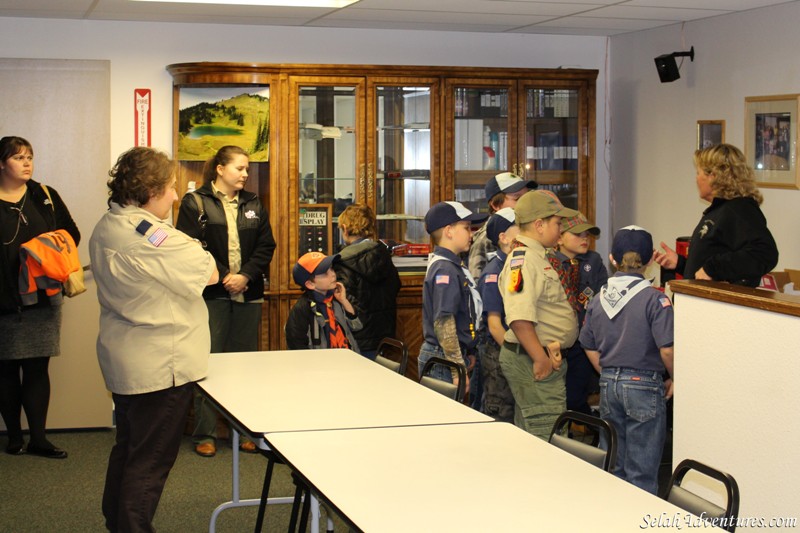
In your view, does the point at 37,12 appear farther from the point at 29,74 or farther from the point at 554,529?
the point at 554,529

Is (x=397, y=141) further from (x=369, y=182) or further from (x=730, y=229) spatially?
(x=730, y=229)

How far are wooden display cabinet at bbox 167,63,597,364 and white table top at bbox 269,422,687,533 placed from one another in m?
3.57

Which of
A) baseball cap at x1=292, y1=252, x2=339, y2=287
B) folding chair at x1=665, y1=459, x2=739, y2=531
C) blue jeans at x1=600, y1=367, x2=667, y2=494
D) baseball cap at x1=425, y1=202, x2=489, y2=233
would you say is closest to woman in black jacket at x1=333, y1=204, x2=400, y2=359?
baseball cap at x1=292, y1=252, x2=339, y2=287

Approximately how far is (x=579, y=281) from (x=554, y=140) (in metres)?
1.92

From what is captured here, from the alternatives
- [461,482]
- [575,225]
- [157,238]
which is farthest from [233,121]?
[461,482]

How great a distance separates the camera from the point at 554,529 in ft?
7.20

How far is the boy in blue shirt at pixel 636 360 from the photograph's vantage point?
159 inches

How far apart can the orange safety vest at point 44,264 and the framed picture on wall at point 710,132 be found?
13.1ft

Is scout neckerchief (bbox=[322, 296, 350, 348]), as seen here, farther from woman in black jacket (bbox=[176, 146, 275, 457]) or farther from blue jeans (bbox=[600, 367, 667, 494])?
blue jeans (bbox=[600, 367, 667, 494])

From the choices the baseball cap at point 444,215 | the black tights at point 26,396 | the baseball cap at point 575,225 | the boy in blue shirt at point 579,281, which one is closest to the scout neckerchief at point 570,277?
the boy in blue shirt at point 579,281

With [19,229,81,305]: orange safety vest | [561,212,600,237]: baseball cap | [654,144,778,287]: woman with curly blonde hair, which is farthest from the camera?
[19,229,81,305]: orange safety vest

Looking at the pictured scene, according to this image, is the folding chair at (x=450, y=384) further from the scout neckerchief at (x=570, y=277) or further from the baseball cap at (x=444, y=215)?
the scout neckerchief at (x=570, y=277)

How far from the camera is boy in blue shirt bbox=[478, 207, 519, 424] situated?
4.57 metres

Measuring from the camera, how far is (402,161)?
6.89 m
